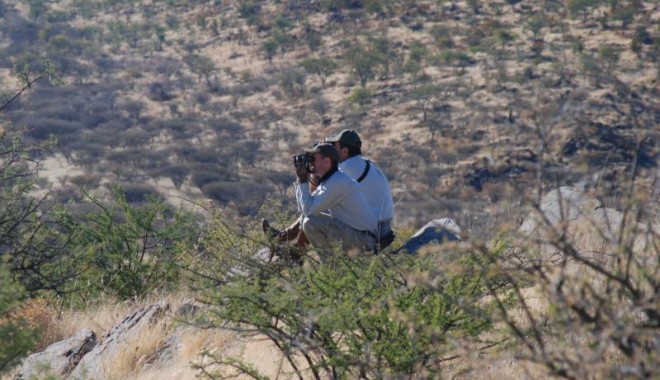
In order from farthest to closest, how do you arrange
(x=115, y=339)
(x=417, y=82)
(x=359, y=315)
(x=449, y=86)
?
1. (x=417, y=82)
2. (x=449, y=86)
3. (x=115, y=339)
4. (x=359, y=315)

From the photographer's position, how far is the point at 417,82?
1357 inches

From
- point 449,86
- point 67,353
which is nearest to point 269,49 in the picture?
point 449,86

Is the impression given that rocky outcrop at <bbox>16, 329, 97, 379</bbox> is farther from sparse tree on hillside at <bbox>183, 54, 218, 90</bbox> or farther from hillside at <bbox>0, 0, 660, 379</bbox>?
sparse tree on hillside at <bbox>183, 54, 218, 90</bbox>

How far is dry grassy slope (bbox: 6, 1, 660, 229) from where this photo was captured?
88.4 ft

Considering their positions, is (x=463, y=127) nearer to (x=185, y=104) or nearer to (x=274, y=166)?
(x=274, y=166)

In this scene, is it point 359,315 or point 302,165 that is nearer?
point 359,315

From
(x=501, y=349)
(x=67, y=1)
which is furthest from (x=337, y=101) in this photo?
(x=501, y=349)

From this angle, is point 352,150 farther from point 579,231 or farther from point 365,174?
point 579,231

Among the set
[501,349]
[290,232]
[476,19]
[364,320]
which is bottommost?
[476,19]

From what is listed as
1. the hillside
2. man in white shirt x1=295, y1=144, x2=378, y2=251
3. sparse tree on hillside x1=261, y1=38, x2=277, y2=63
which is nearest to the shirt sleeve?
man in white shirt x1=295, y1=144, x2=378, y2=251

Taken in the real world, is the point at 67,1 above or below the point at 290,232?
below

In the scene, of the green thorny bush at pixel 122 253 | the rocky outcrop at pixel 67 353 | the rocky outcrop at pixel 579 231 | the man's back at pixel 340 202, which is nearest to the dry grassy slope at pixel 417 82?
the green thorny bush at pixel 122 253

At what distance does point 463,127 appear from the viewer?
29984mm

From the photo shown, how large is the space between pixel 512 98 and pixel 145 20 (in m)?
24.5
